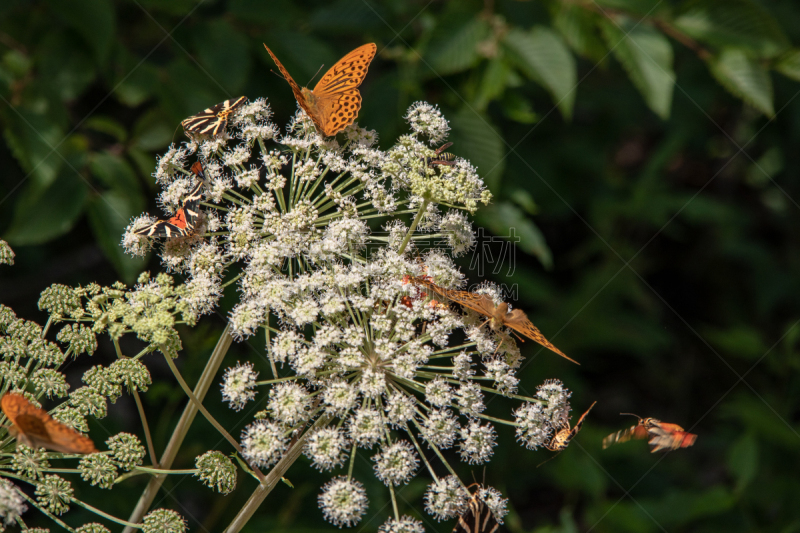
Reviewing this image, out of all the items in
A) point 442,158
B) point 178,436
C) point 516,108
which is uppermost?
point 516,108

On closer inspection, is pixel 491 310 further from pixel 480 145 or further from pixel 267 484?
pixel 480 145

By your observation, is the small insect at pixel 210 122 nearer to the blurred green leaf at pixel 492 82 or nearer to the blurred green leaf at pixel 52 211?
the blurred green leaf at pixel 52 211

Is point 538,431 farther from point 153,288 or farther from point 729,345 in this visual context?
point 729,345

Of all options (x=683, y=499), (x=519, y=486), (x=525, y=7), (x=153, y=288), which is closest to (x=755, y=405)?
(x=683, y=499)

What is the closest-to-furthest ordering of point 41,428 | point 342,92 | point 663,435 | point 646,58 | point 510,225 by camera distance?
point 41,428 → point 663,435 → point 342,92 → point 646,58 → point 510,225

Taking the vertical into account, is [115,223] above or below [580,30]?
below

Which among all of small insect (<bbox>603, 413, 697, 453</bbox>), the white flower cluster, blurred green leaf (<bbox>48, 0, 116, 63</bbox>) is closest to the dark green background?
blurred green leaf (<bbox>48, 0, 116, 63</bbox>)

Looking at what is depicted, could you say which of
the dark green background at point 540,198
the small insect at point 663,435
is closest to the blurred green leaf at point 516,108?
the dark green background at point 540,198

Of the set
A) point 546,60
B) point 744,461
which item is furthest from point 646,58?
point 744,461
